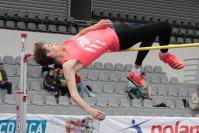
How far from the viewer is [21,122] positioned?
5.88 meters

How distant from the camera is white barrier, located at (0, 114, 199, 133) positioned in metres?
7.14

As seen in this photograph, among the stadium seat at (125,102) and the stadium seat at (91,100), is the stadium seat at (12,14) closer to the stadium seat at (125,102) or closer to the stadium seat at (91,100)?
the stadium seat at (91,100)

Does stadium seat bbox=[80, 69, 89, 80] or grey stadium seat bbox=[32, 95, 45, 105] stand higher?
stadium seat bbox=[80, 69, 89, 80]

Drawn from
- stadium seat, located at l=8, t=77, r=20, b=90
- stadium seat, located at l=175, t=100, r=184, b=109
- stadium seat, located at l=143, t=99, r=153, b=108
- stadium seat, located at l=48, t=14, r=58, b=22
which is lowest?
stadium seat, located at l=175, t=100, r=184, b=109

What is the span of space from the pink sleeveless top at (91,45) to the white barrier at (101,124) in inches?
106

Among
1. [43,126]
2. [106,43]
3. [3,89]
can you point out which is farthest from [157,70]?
[106,43]

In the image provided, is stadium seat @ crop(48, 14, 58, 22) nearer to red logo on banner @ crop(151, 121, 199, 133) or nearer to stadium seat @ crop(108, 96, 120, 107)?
stadium seat @ crop(108, 96, 120, 107)

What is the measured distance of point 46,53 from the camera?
4688mm

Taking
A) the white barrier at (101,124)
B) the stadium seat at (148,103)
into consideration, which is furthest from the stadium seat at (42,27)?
the white barrier at (101,124)

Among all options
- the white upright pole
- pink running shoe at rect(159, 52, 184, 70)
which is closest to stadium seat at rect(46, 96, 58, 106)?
the white upright pole

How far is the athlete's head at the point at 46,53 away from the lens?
4.68m

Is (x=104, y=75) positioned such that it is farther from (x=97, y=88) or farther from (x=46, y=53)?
(x=46, y=53)

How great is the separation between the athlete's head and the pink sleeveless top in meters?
0.10

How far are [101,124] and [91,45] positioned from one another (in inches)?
127
